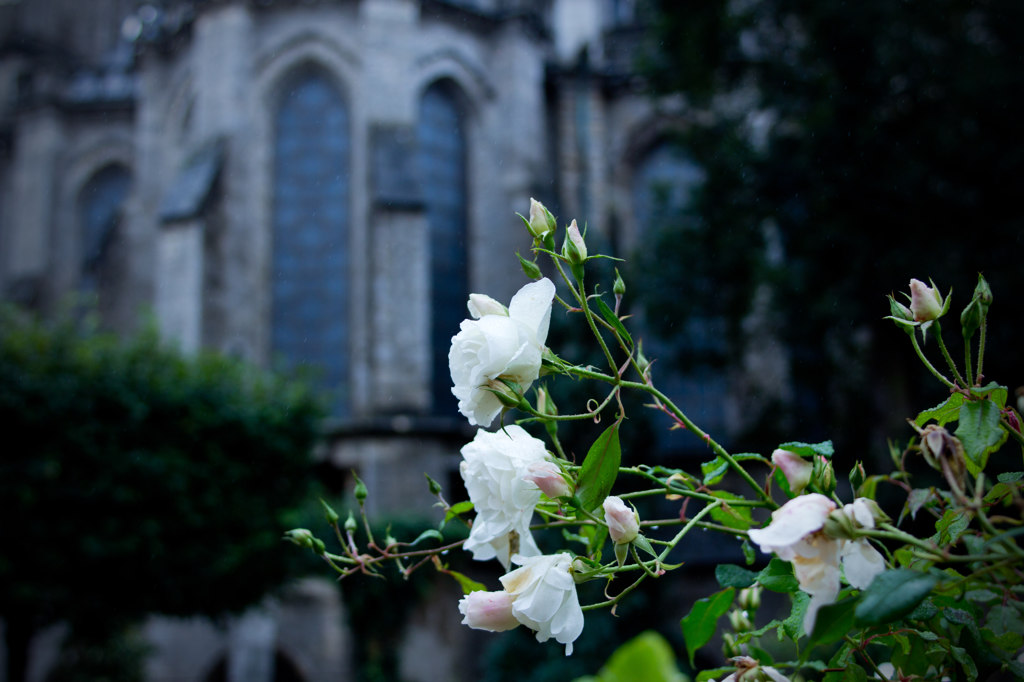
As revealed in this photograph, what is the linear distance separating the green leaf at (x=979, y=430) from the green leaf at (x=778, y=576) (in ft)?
0.81

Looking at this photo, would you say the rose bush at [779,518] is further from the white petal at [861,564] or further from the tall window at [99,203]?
the tall window at [99,203]

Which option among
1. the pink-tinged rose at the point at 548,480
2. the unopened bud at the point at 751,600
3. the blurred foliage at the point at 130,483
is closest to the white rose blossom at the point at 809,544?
the pink-tinged rose at the point at 548,480

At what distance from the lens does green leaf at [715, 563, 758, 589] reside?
1280 mm

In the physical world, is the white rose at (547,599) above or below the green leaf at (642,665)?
below

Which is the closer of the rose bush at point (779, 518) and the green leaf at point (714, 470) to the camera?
the rose bush at point (779, 518)

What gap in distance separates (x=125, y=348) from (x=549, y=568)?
36.2 feet

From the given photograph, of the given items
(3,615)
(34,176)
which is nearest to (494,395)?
(3,615)

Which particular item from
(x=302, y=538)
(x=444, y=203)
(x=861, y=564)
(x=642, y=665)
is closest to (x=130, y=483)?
(x=444, y=203)

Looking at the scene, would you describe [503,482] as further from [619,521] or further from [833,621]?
[833,621]

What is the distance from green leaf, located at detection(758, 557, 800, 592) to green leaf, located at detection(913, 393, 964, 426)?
0.88 feet

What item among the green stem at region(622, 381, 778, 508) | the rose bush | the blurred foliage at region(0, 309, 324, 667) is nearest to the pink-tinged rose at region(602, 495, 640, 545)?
the rose bush

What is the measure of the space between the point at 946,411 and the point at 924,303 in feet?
0.48

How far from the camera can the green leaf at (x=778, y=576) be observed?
109 cm

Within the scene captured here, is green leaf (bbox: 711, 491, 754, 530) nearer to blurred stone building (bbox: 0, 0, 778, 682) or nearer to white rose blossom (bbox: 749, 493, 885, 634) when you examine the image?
white rose blossom (bbox: 749, 493, 885, 634)
